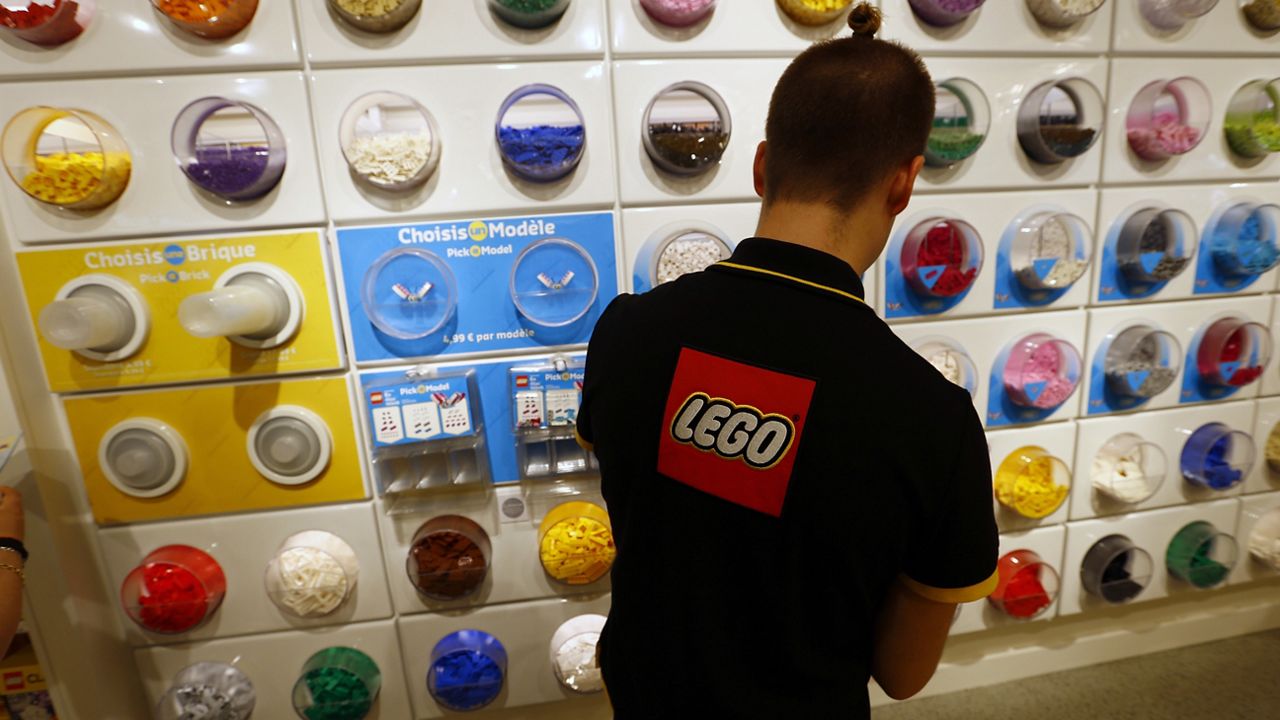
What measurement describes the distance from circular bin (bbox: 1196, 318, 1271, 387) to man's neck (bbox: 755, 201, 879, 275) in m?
1.92

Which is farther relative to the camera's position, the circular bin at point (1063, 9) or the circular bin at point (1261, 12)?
the circular bin at point (1261, 12)

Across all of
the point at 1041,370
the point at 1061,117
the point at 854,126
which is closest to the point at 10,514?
the point at 854,126

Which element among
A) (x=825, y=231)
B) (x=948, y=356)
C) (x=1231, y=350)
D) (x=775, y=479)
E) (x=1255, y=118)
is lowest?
(x=1231, y=350)

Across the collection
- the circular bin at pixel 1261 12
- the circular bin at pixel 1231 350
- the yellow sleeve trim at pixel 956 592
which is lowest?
the circular bin at pixel 1231 350

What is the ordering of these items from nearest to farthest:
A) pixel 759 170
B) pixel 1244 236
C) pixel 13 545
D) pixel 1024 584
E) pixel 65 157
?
pixel 759 170 < pixel 13 545 < pixel 65 157 < pixel 1244 236 < pixel 1024 584

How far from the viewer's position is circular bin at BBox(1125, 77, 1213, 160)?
181 centimetres

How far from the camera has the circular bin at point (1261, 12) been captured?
1822 mm

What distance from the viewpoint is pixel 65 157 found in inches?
56.6

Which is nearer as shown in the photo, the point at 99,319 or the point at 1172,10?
the point at 99,319

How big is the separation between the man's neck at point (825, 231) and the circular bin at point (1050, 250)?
122 centimetres

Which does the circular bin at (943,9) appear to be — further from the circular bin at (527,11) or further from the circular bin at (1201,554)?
the circular bin at (1201,554)

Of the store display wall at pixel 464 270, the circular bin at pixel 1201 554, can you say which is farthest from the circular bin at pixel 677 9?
the circular bin at pixel 1201 554

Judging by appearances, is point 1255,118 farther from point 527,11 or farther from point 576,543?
point 576,543

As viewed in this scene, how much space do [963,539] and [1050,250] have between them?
1.36 metres
